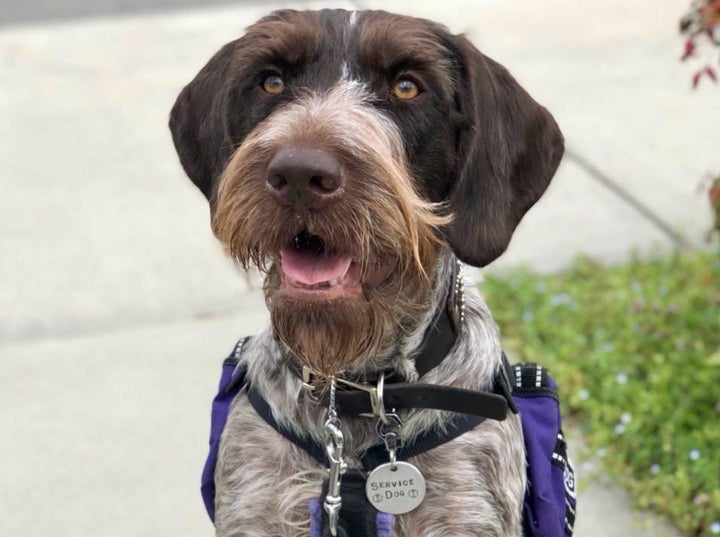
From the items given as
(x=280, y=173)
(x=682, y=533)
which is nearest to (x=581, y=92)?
(x=682, y=533)

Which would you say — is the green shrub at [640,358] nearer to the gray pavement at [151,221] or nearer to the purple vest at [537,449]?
the gray pavement at [151,221]

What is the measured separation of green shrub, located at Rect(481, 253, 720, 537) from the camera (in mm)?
4406

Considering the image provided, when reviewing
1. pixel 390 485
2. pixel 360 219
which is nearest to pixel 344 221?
pixel 360 219

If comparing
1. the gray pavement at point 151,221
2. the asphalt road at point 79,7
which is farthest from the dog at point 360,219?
the asphalt road at point 79,7

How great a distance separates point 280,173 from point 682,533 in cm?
230

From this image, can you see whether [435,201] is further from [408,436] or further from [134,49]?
[134,49]

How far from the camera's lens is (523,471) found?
3.23 m

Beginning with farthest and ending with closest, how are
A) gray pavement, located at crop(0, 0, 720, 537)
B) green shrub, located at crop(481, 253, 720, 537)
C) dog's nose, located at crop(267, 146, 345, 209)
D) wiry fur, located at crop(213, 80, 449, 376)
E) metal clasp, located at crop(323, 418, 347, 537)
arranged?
gray pavement, located at crop(0, 0, 720, 537)
green shrub, located at crop(481, 253, 720, 537)
metal clasp, located at crop(323, 418, 347, 537)
wiry fur, located at crop(213, 80, 449, 376)
dog's nose, located at crop(267, 146, 345, 209)

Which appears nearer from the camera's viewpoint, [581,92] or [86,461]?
[86,461]

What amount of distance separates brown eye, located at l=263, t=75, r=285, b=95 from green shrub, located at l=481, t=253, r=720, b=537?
6.93 ft

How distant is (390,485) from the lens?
299 centimetres

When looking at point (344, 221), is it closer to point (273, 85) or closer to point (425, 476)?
point (273, 85)

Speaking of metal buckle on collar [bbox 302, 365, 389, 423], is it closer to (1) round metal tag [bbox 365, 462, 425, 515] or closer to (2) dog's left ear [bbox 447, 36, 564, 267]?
(1) round metal tag [bbox 365, 462, 425, 515]

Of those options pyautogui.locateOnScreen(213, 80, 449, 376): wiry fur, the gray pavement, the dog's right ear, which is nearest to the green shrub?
the gray pavement
